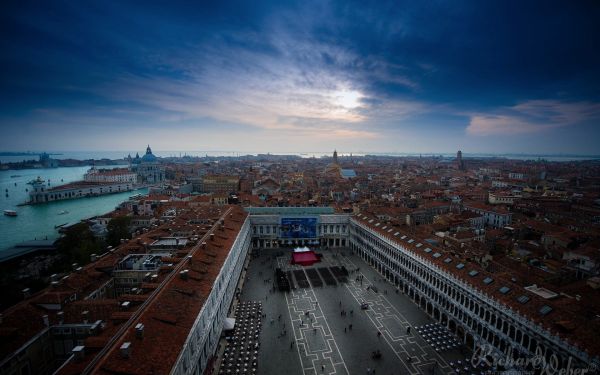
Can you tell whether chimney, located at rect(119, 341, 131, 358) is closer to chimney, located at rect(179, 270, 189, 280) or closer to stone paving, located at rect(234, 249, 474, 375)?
chimney, located at rect(179, 270, 189, 280)

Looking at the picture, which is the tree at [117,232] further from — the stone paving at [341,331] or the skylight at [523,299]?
the skylight at [523,299]

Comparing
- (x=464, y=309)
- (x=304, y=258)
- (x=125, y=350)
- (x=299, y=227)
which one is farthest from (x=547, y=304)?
(x=299, y=227)

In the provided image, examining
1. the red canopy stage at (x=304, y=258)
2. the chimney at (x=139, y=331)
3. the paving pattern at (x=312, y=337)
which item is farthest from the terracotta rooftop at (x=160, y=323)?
the red canopy stage at (x=304, y=258)

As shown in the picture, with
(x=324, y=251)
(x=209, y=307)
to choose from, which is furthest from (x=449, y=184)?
(x=209, y=307)

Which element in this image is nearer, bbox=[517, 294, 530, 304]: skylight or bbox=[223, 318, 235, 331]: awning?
bbox=[517, 294, 530, 304]: skylight

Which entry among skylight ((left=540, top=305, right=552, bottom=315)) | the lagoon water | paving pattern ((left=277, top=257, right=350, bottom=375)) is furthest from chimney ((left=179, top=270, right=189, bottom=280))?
the lagoon water

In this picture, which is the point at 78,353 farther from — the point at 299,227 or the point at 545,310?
the point at 299,227
